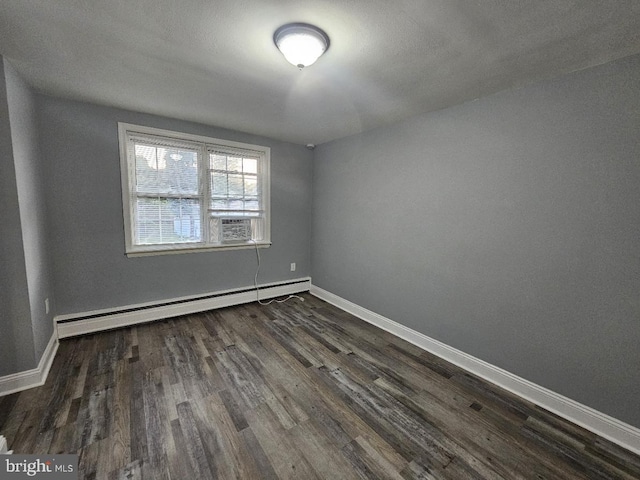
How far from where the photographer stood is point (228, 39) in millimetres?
1581

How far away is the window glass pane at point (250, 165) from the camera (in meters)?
3.69

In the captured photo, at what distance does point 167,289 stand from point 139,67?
7.84 ft

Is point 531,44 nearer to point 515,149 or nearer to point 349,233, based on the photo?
point 515,149

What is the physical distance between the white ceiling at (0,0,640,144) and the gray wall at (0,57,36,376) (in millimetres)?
566

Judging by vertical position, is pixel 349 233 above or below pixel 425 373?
above

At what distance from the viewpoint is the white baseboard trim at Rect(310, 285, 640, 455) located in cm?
167

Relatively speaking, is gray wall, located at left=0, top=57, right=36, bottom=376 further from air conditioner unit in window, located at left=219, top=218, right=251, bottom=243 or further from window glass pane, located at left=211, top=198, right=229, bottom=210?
air conditioner unit in window, located at left=219, top=218, right=251, bottom=243

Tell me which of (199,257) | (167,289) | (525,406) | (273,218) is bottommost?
(525,406)

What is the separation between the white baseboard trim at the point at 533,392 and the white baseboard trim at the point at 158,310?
5.91 feet

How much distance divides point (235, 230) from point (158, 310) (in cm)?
138

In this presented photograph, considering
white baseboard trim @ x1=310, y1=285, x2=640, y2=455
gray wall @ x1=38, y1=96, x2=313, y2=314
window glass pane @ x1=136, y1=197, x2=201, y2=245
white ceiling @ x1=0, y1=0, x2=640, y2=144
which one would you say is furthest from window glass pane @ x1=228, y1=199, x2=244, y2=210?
white baseboard trim @ x1=310, y1=285, x2=640, y2=455

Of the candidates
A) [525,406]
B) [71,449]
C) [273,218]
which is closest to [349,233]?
[273,218]

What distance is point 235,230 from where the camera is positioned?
369 cm

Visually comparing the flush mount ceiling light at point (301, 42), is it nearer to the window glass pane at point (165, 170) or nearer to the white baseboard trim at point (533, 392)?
the window glass pane at point (165, 170)
